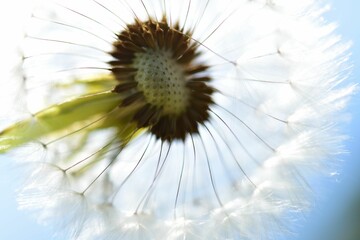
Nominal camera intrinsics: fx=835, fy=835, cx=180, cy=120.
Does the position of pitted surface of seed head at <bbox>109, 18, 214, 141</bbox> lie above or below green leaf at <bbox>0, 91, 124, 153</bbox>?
above

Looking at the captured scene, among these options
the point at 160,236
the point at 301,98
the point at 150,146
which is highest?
the point at 301,98

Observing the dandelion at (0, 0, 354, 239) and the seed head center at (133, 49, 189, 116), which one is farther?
the seed head center at (133, 49, 189, 116)

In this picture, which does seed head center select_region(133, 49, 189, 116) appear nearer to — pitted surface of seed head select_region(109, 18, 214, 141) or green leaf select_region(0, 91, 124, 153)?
pitted surface of seed head select_region(109, 18, 214, 141)

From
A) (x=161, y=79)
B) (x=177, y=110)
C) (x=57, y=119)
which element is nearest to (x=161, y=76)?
(x=161, y=79)

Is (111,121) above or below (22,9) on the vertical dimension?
below

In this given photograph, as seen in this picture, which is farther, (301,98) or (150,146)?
(150,146)

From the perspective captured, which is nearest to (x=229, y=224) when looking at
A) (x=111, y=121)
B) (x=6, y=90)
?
(x=111, y=121)

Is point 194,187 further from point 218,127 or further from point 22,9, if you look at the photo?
point 22,9

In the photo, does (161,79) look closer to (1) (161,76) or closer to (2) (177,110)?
(1) (161,76)

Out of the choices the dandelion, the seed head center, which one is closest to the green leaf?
the dandelion
